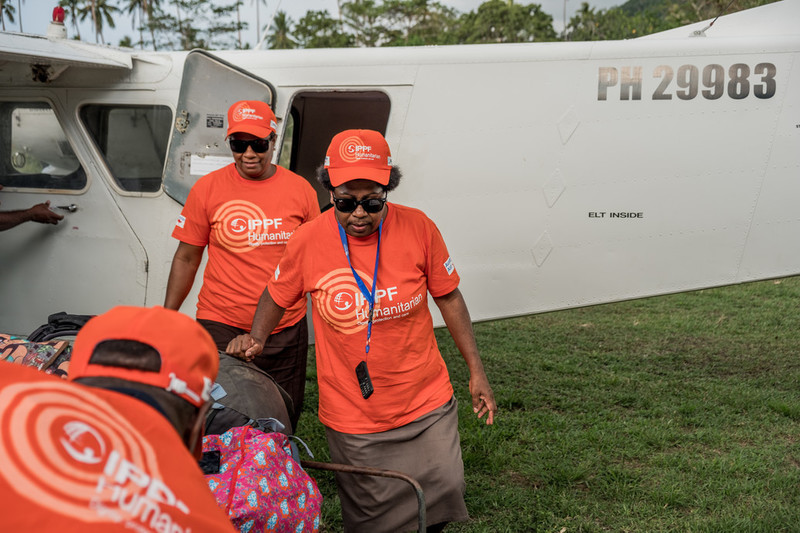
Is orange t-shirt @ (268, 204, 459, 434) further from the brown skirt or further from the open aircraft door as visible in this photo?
the open aircraft door

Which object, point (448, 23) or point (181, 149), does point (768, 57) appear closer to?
point (181, 149)

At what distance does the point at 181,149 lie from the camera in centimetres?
510

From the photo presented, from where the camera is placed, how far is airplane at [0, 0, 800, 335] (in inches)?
193

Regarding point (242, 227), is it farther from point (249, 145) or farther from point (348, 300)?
point (348, 300)

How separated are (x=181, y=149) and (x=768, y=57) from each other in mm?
3932

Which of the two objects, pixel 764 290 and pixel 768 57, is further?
pixel 764 290

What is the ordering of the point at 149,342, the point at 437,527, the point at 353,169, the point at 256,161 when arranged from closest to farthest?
the point at 149,342 < the point at 353,169 < the point at 437,527 < the point at 256,161

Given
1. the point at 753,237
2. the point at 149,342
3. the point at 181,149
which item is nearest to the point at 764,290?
the point at 753,237

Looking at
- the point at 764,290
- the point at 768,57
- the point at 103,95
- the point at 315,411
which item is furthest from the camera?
the point at 764,290

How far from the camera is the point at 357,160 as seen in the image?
2.92m

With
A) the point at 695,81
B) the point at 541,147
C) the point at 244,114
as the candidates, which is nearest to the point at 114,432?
the point at 244,114

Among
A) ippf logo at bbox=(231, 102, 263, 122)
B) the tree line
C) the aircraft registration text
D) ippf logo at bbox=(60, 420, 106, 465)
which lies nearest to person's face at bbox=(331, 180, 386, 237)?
ippf logo at bbox=(231, 102, 263, 122)

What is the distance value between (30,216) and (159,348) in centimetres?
466

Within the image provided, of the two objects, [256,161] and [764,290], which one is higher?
[256,161]
